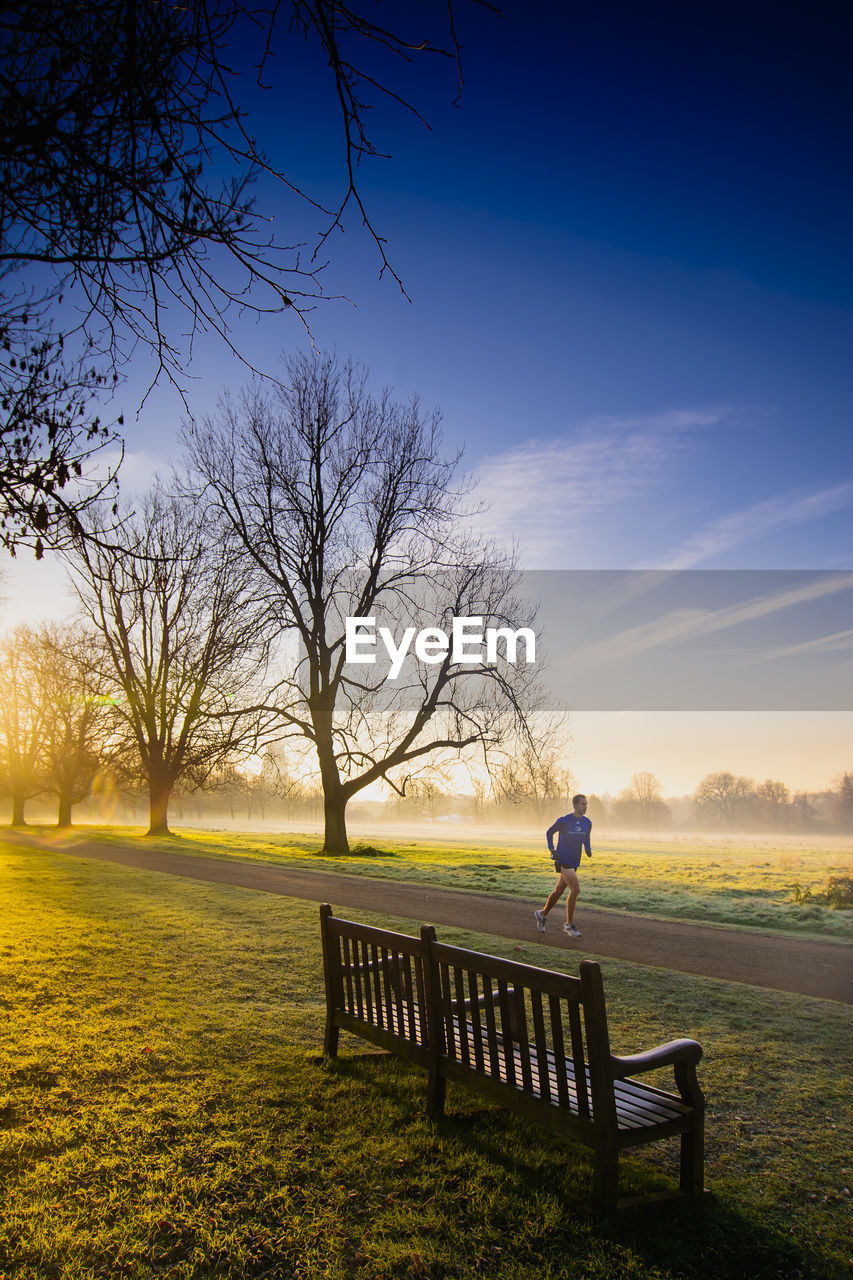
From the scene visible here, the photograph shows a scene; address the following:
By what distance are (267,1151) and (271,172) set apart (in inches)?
202

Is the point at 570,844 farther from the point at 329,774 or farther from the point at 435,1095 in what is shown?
the point at 329,774

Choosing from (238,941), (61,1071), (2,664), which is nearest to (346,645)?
(238,941)

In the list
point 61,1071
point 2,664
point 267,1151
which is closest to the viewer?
point 267,1151

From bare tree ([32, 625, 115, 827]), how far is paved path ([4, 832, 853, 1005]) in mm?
22831

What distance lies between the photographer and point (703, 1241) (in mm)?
3430

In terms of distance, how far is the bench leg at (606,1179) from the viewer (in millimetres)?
3527

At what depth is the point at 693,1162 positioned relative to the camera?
378 centimetres

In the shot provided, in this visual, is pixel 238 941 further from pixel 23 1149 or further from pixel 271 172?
pixel 271 172

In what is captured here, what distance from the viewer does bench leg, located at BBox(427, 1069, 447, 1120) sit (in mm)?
4617

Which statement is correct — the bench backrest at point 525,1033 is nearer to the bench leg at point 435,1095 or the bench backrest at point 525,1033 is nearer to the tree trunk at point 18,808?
the bench leg at point 435,1095

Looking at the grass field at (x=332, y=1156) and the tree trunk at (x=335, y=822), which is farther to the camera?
the tree trunk at (x=335, y=822)

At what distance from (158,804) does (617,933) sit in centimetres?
2674

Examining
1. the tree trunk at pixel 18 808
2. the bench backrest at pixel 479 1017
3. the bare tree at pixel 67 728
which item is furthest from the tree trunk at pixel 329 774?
the tree trunk at pixel 18 808

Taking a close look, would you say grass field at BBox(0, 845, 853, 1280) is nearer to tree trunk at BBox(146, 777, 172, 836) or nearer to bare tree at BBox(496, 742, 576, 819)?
bare tree at BBox(496, 742, 576, 819)
